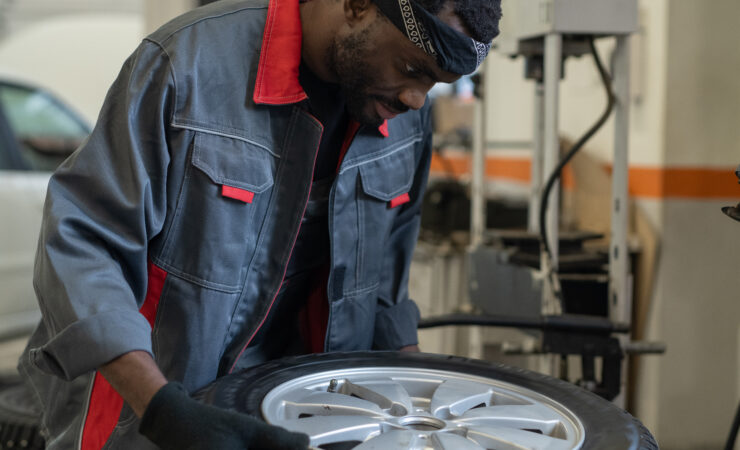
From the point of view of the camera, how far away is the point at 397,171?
4.86ft

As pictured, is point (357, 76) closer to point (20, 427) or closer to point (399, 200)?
point (399, 200)

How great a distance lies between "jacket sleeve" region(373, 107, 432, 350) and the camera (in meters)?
1.59

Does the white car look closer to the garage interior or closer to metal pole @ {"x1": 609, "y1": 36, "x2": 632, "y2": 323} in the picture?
the garage interior

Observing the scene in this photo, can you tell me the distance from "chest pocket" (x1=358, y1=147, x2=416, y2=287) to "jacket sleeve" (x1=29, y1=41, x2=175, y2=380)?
15.9 inches

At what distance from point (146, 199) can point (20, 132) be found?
2970 mm

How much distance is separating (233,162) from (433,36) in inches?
14.5

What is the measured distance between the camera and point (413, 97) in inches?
48.0

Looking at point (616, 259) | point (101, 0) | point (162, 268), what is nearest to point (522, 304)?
point (616, 259)

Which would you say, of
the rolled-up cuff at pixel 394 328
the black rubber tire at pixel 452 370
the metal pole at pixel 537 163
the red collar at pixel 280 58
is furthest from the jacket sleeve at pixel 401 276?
the metal pole at pixel 537 163

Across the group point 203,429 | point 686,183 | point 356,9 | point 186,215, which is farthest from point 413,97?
point 686,183

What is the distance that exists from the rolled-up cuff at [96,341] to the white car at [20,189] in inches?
110

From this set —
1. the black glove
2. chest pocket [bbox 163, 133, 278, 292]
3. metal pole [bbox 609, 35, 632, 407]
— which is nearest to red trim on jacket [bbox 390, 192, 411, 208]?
chest pocket [bbox 163, 133, 278, 292]

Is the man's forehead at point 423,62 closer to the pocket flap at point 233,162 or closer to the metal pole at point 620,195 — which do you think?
the pocket flap at point 233,162

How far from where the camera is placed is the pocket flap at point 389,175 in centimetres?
140
